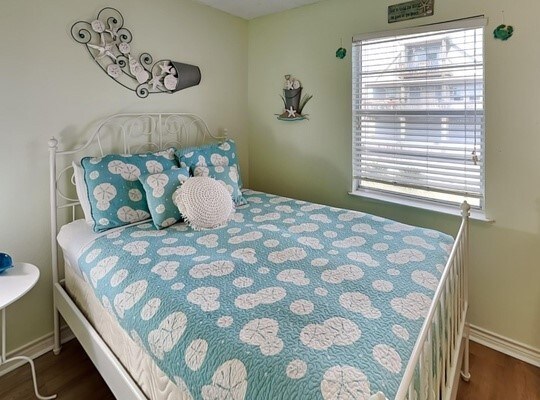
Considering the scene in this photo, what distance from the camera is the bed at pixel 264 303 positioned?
886 millimetres

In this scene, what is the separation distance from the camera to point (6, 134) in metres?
1.81

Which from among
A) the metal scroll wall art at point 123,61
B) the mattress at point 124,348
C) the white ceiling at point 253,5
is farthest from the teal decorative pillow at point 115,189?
the white ceiling at point 253,5

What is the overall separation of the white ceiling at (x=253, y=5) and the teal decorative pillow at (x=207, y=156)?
44.4 inches

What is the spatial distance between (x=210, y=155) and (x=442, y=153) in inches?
60.8

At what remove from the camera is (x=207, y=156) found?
2361 millimetres

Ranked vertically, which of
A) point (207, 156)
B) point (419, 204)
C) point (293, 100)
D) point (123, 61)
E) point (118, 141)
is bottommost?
point (419, 204)

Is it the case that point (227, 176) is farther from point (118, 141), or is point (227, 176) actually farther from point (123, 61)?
point (123, 61)

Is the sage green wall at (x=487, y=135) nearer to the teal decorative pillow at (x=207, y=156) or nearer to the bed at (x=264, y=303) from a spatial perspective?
the bed at (x=264, y=303)

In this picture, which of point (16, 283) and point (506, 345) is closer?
point (16, 283)

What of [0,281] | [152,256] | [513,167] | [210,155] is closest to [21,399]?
[0,281]

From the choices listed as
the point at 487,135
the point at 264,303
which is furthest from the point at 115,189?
the point at 487,135

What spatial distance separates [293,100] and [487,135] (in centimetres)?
145

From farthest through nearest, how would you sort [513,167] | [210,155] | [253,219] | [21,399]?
[210,155] → [253,219] → [513,167] → [21,399]

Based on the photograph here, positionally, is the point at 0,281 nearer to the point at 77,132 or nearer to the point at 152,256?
the point at 152,256
